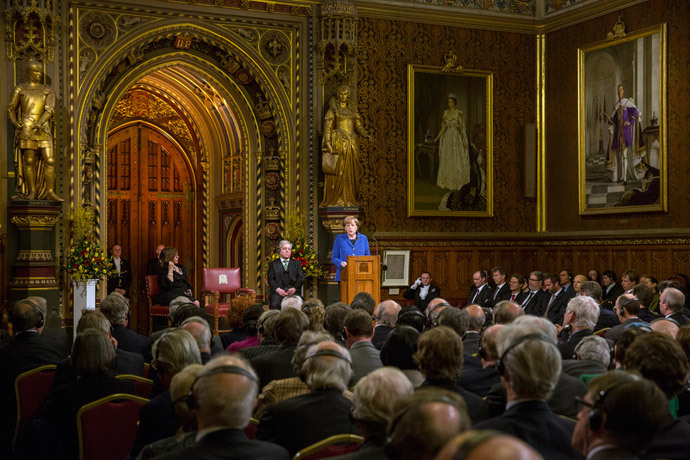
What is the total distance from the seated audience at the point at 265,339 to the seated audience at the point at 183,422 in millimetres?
1832

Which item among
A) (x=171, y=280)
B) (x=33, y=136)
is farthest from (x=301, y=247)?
(x=33, y=136)

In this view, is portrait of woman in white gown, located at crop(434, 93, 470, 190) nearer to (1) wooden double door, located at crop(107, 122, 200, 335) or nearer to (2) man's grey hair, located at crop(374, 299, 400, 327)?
(1) wooden double door, located at crop(107, 122, 200, 335)

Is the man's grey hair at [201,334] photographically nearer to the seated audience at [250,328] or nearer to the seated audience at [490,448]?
the seated audience at [250,328]

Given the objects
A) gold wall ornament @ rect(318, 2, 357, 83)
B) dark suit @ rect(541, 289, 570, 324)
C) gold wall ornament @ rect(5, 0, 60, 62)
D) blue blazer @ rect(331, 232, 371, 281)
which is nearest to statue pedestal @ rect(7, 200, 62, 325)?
gold wall ornament @ rect(5, 0, 60, 62)

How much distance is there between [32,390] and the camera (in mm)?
5125

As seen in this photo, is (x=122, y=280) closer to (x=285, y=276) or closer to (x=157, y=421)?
(x=285, y=276)

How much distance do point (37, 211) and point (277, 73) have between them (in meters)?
4.47

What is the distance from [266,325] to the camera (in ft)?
18.6

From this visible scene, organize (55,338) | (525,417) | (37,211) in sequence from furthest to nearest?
(37,211) → (55,338) → (525,417)

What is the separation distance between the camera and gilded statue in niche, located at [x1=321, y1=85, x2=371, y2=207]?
1326cm

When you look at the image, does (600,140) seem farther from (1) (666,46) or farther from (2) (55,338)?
(2) (55,338)

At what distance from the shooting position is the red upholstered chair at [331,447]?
310 centimetres

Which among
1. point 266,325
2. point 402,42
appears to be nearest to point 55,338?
point 266,325

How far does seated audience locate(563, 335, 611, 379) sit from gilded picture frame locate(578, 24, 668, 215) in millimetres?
8691
